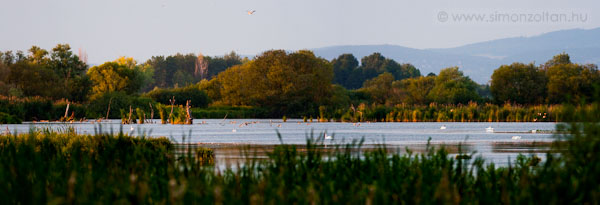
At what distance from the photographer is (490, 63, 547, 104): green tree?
86.3 m

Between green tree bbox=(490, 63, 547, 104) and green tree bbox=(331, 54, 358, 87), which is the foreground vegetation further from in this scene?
green tree bbox=(331, 54, 358, 87)

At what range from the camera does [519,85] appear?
3435 inches

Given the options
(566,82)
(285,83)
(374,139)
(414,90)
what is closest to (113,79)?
(285,83)

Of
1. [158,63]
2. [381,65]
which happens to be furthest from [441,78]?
[158,63]

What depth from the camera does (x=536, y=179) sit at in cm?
859

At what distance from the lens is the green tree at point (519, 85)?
283 feet

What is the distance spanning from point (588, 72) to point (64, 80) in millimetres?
57787

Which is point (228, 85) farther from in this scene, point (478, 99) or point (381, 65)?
point (381, 65)

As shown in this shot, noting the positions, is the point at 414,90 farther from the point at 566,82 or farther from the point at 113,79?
the point at 113,79

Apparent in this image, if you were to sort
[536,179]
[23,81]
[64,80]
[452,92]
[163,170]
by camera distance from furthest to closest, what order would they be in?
[452,92], [64,80], [23,81], [163,170], [536,179]

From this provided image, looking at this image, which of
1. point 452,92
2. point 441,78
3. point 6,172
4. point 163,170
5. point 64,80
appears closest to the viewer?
point 6,172

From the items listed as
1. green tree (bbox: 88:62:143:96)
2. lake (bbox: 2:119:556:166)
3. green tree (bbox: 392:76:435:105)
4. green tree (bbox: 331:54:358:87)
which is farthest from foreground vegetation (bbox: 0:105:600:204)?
green tree (bbox: 331:54:358:87)

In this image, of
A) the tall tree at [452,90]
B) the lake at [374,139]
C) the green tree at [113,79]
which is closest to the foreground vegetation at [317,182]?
the lake at [374,139]

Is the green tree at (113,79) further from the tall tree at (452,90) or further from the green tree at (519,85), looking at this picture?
the green tree at (519,85)
